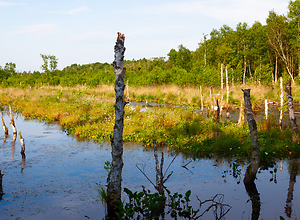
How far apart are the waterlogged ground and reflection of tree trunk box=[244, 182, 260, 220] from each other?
101 millimetres

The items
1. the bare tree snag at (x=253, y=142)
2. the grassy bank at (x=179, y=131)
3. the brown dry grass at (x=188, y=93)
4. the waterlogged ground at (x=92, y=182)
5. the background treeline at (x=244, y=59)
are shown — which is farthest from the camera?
the background treeline at (x=244, y=59)

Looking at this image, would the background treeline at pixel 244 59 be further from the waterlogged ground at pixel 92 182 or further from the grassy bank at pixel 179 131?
the waterlogged ground at pixel 92 182

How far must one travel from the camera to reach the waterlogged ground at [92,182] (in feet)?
23.9

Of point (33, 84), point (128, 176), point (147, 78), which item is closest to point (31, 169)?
point (128, 176)

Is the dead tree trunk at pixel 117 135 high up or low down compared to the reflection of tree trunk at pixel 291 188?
up

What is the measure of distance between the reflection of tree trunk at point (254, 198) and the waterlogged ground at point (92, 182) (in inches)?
4.0

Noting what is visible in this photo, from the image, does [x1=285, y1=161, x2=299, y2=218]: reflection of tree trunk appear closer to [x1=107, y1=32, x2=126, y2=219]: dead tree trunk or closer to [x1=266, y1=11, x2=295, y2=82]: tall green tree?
[x1=107, y1=32, x2=126, y2=219]: dead tree trunk

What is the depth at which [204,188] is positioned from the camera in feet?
28.5

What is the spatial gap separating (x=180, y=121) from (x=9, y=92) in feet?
102

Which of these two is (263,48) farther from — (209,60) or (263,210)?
(263,210)

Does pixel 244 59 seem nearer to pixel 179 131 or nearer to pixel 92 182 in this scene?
pixel 179 131

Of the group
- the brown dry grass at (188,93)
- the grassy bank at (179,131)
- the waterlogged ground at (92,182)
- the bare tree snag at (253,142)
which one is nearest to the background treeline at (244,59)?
the brown dry grass at (188,93)

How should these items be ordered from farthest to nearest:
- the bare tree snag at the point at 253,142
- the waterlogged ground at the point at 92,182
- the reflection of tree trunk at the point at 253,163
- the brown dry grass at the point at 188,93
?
the brown dry grass at the point at 188,93
the bare tree snag at the point at 253,142
the reflection of tree trunk at the point at 253,163
the waterlogged ground at the point at 92,182

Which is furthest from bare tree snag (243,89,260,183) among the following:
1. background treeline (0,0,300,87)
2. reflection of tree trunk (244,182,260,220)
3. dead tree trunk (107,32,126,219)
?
background treeline (0,0,300,87)
